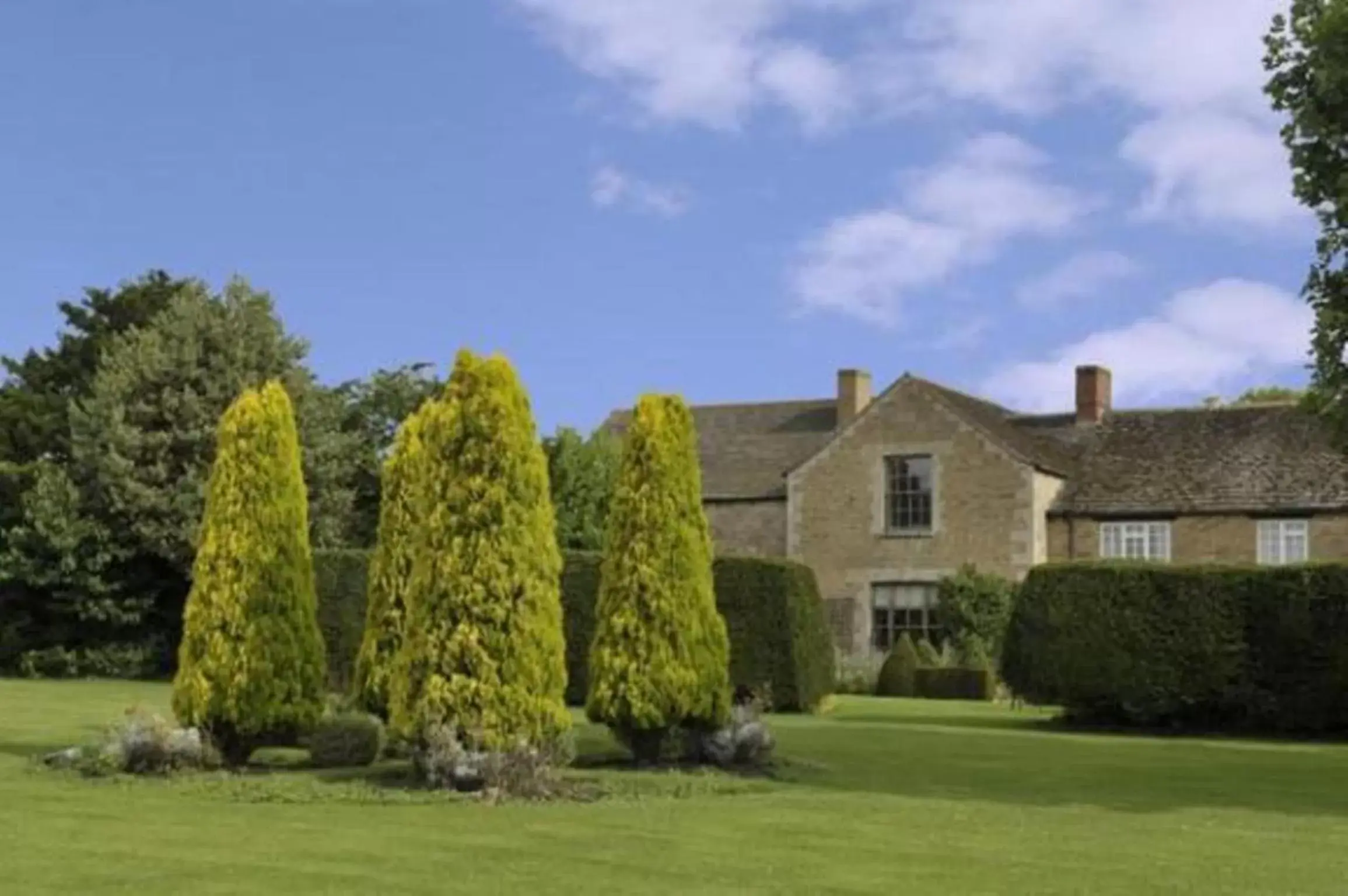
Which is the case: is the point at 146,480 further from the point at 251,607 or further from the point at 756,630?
the point at 251,607

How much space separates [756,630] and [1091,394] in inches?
816

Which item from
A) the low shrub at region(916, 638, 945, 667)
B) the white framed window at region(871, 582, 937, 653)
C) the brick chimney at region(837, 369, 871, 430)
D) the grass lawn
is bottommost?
the grass lawn

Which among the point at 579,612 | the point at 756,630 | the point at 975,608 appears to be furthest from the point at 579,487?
the point at 756,630

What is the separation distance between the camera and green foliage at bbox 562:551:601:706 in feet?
104

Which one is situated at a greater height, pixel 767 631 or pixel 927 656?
pixel 767 631

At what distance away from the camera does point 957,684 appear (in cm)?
3884

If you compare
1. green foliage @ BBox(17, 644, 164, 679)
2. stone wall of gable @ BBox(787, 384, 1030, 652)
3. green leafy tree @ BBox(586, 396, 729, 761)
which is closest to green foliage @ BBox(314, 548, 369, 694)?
green foliage @ BBox(17, 644, 164, 679)

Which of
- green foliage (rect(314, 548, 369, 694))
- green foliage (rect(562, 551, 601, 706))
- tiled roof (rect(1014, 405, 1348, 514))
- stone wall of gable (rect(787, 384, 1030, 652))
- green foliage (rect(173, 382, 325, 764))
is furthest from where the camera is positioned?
stone wall of gable (rect(787, 384, 1030, 652))

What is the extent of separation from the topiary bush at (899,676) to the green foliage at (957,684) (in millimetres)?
180

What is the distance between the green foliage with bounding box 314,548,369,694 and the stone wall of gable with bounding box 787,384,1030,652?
56.0 ft

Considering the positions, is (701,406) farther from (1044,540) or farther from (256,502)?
(256,502)

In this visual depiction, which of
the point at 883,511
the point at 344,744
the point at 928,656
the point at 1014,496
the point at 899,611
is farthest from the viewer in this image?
the point at 883,511

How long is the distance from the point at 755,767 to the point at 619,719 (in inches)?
61.4

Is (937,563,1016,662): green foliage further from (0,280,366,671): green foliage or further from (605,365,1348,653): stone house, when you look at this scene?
(0,280,366,671): green foliage
